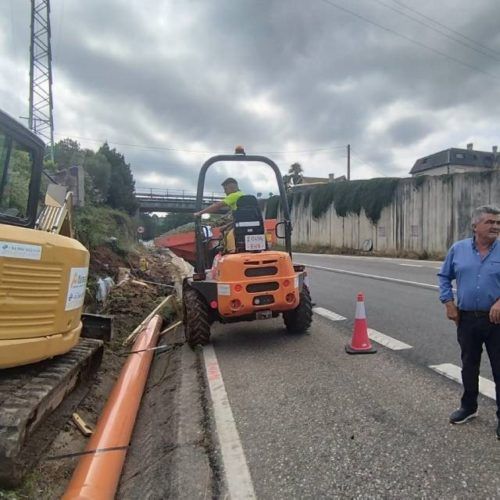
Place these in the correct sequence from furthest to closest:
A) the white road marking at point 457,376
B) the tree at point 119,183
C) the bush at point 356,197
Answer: the tree at point 119,183
the bush at point 356,197
the white road marking at point 457,376

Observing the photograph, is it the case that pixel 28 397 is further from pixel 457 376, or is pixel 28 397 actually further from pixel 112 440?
pixel 457 376

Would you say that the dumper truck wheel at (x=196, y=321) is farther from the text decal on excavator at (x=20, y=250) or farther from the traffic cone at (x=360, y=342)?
the text decal on excavator at (x=20, y=250)

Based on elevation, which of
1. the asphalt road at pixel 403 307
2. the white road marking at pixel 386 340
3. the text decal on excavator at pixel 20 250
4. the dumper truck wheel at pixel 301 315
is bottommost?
the white road marking at pixel 386 340

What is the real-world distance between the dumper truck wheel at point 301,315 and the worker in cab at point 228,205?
3.98 feet

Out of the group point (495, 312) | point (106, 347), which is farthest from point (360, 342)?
point (106, 347)

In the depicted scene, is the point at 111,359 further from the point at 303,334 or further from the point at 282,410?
the point at 282,410

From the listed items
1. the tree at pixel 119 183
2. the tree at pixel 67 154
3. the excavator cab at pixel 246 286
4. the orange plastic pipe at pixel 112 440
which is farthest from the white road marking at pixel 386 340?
the tree at pixel 119 183

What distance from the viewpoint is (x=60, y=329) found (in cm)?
410

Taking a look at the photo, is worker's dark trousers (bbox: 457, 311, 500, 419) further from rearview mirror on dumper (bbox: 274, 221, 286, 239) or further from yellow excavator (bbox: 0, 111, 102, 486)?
rearview mirror on dumper (bbox: 274, 221, 286, 239)

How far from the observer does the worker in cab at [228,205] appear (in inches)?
263

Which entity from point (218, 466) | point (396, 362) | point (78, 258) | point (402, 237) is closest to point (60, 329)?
point (78, 258)

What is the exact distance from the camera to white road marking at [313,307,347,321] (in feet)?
26.4

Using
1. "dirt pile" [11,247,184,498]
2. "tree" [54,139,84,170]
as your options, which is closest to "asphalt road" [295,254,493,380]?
"dirt pile" [11,247,184,498]

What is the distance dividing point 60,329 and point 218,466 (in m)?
1.82
